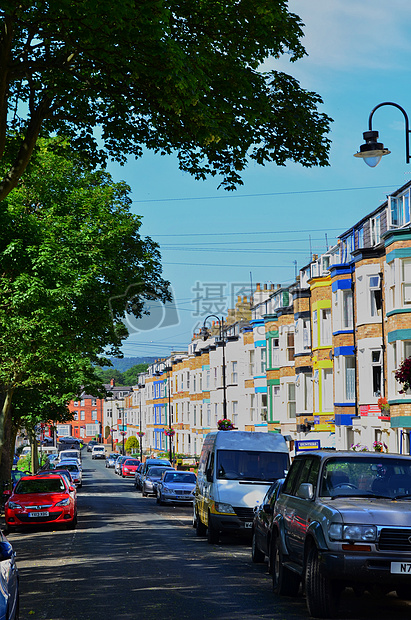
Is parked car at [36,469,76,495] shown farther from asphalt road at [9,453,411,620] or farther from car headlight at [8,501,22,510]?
asphalt road at [9,453,411,620]

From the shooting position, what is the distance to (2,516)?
32875mm

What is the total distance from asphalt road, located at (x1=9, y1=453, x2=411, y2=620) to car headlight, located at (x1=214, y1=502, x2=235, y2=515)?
779 millimetres

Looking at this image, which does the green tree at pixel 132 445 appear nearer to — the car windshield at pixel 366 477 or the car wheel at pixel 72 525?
the car wheel at pixel 72 525

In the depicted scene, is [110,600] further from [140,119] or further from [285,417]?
[285,417]

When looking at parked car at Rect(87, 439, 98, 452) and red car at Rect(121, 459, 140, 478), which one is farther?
parked car at Rect(87, 439, 98, 452)

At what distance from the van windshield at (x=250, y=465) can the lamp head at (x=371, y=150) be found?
698 cm

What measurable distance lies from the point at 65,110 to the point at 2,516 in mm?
22262

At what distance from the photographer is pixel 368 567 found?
29.4ft

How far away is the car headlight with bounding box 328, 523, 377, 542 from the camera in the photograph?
8.99 m

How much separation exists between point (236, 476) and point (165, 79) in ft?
34.4

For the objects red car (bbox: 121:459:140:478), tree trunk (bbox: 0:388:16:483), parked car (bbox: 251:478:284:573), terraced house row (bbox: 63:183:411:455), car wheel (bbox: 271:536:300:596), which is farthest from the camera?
red car (bbox: 121:459:140:478)

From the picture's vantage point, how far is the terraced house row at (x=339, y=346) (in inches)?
1318

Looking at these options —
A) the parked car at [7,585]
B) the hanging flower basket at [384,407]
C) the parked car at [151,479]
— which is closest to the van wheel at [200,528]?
the parked car at [7,585]

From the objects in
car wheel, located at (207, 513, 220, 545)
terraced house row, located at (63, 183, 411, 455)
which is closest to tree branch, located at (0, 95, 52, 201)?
car wheel, located at (207, 513, 220, 545)
